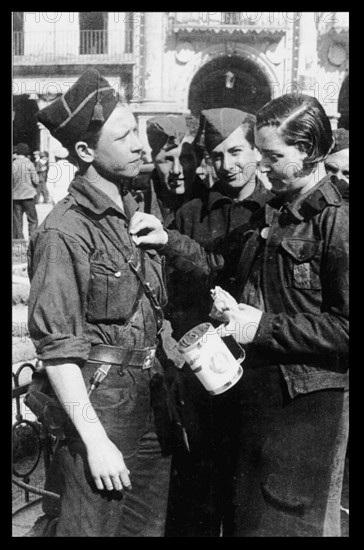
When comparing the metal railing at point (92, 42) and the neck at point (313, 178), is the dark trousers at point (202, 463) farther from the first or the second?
the metal railing at point (92, 42)

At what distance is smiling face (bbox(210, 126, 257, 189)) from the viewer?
301cm

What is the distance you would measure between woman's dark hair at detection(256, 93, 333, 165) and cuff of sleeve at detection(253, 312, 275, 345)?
0.62 metres

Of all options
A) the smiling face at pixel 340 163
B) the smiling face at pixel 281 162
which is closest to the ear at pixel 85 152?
the smiling face at pixel 281 162

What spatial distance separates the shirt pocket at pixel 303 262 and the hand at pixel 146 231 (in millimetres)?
534

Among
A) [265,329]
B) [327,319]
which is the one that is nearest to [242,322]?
[265,329]

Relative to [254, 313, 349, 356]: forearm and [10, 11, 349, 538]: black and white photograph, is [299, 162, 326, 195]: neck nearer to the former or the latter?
[10, 11, 349, 538]: black and white photograph

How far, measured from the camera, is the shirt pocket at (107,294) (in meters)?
2.51

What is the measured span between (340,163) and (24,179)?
1685mm

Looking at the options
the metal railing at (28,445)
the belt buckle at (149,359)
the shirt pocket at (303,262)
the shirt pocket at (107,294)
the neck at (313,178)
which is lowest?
the metal railing at (28,445)

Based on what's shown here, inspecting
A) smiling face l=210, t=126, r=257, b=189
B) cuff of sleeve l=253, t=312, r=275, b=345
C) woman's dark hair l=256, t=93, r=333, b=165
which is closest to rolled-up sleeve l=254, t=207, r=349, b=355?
cuff of sleeve l=253, t=312, r=275, b=345

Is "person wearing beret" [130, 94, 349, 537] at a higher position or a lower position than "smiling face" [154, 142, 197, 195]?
lower

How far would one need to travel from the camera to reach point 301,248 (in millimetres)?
2512

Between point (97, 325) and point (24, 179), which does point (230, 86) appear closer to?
point (24, 179)

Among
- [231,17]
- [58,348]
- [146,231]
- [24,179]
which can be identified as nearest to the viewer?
[58,348]
